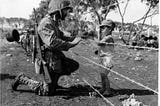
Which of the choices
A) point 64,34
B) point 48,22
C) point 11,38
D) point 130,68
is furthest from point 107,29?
point 130,68

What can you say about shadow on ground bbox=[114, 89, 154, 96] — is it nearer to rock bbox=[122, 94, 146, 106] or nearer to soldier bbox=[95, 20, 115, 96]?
soldier bbox=[95, 20, 115, 96]

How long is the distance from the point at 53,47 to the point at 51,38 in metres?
0.17

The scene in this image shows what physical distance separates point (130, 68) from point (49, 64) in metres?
5.48

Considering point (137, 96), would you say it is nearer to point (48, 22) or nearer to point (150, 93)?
point (150, 93)

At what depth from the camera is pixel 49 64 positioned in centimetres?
523

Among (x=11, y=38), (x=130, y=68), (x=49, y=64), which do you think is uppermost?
(x=11, y=38)

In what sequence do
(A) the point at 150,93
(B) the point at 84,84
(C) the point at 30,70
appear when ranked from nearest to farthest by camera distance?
Result: (A) the point at 150,93
(B) the point at 84,84
(C) the point at 30,70

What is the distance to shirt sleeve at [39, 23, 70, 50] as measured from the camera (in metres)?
4.93

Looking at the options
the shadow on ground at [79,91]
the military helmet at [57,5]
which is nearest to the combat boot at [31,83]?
the shadow on ground at [79,91]

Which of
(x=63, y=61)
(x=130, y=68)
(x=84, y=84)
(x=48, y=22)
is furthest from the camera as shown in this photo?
(x=130, y=68)

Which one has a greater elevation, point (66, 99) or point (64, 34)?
point (64, 34)

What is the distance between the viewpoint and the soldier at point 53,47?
4973 mm

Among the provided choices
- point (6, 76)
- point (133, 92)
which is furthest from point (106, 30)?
point (6, 76)

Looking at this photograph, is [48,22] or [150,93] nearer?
[48,22]
